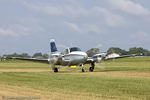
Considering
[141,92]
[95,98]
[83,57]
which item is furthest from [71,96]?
[83,57]

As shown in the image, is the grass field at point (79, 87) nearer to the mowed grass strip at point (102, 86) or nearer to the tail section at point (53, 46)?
the mowed grass strip at point (102, 86)

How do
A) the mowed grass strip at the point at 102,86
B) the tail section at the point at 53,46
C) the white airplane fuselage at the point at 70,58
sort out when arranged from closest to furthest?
the mowed grass strip at the point at 102,86
the white airplane fuselage at the point at 70,58
the tail section at the point at 53,46

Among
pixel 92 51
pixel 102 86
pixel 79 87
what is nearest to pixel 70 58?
pixel 92 51

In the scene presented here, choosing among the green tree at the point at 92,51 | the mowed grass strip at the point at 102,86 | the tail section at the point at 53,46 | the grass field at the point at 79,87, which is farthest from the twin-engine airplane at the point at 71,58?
the mowed grass strip at the point at 102,86

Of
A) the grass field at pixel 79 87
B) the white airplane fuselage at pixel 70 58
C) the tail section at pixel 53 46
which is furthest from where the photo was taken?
the tail section at pixel 53 46

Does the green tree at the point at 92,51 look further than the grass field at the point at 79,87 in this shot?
Yes

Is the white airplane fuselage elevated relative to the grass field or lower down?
elevated

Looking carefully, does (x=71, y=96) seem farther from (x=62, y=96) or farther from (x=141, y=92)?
(x=141, y=92)

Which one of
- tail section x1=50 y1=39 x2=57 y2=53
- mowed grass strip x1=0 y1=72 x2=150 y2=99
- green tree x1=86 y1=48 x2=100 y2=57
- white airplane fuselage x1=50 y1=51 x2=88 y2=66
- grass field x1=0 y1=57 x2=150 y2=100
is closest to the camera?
grass field x1=0 y1=57 x2=150 y2=100

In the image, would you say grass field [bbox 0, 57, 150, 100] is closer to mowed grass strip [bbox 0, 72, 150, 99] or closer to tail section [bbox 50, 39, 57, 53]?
mowed grass strip [bbox 0, 72, 150, 99]

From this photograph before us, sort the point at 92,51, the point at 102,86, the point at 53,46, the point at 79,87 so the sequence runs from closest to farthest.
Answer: the point at 79,87 → the point at 102,86 → the point at 92,51 → the point at 53,46

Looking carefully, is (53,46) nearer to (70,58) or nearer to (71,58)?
(70,58)

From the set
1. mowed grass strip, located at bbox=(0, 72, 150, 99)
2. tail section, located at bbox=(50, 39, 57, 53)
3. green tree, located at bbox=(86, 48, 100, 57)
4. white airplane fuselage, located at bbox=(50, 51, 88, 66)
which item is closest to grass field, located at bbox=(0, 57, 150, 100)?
mowed grass strip, located at bbox=(0, 72, 150, 99)

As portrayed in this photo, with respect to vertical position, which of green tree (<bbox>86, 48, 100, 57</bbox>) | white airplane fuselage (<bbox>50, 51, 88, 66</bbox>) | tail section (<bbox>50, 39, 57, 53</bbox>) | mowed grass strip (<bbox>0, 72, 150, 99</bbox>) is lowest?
mowed grass strip (<bbox>0, 72, 150, 99</bbox>)
